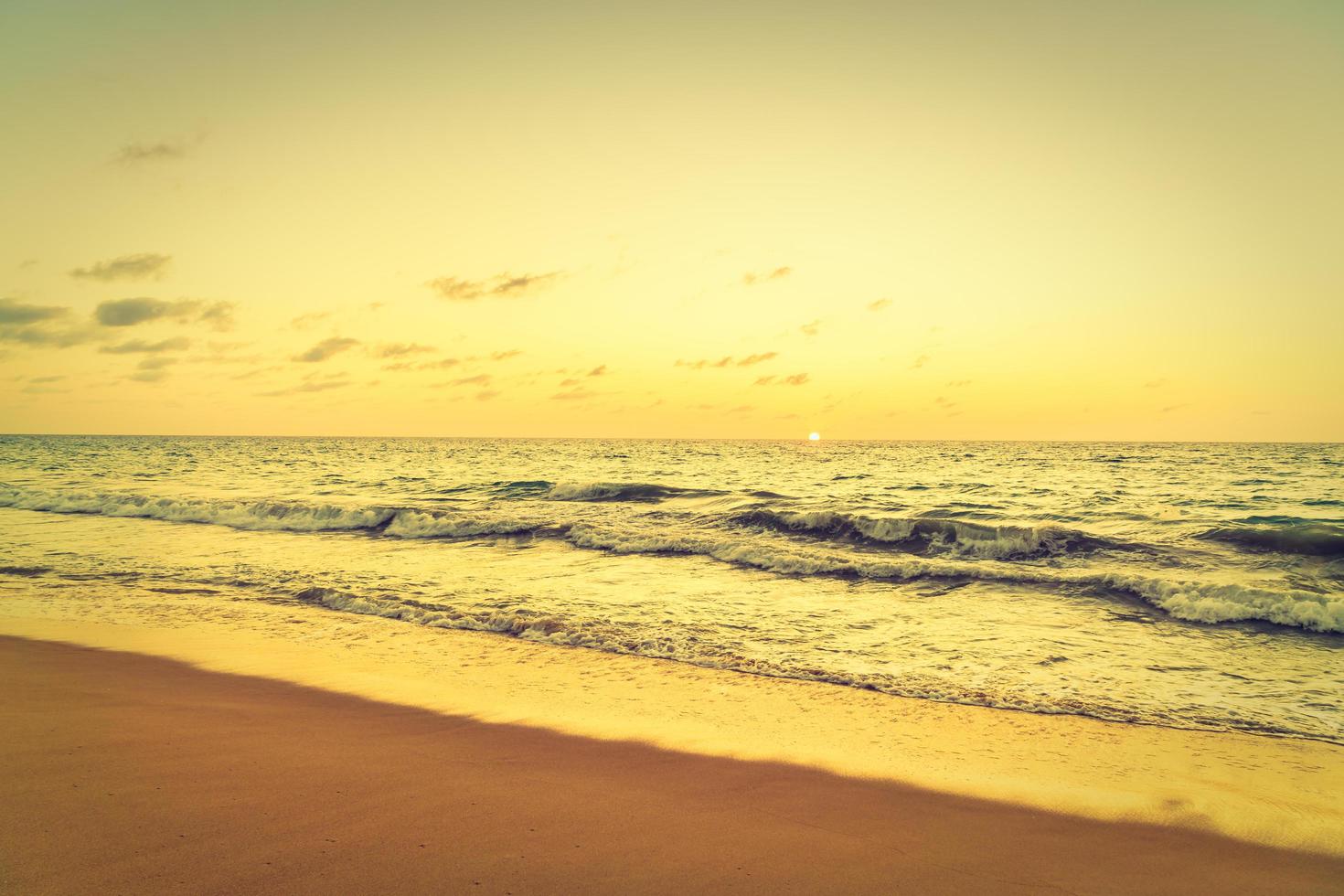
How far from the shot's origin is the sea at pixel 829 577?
31.1ft

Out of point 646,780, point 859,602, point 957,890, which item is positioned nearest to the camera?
point 957,890

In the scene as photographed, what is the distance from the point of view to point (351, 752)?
6.03m

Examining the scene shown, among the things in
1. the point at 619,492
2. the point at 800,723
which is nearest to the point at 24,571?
the point at 800,723

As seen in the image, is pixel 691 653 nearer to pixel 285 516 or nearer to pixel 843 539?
→ pixel 843 539

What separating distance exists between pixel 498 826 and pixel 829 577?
42.6 feet

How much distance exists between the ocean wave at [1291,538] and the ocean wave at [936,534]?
4.34 metres

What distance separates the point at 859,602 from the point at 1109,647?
169 inches

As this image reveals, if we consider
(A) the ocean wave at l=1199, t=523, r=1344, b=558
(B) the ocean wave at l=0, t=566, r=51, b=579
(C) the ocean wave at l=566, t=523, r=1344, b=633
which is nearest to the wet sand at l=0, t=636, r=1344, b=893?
(C) the ocean wave at l=566, t=523, r=1344, b=633

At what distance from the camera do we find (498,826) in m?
4.75

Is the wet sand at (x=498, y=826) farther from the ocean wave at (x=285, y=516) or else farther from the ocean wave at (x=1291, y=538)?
the ocean wave at (x=1291, y=538)

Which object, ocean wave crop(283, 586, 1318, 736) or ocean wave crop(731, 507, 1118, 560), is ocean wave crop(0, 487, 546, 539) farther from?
ocean wave crop(283, 586, 1318, 736)

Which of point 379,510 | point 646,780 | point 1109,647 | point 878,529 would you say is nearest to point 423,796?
point 646,780

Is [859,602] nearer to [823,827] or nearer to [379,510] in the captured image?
[823,827]

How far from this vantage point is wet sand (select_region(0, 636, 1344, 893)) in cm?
412
